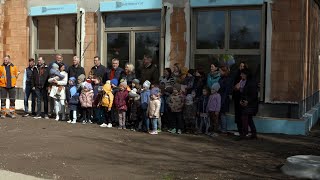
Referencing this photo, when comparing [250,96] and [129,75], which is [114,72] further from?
[250,96]

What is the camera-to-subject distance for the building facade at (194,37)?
38.2 feet

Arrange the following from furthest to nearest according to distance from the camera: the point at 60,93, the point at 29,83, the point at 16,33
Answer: the point at 16,33, the point at 29,83, the point at 60,93

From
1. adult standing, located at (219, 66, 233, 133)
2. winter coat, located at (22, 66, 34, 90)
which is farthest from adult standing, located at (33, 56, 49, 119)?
adult standing, located at (219, 66, 233, 133)

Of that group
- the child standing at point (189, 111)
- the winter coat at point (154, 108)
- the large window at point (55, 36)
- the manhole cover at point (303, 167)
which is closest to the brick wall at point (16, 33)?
the large window at point (55, 36)

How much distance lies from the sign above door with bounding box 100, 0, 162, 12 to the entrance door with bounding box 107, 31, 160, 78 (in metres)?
0.77

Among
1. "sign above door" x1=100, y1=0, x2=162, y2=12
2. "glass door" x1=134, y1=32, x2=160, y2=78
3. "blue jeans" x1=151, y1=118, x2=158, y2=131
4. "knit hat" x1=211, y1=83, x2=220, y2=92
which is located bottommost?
"blue jeans" x1=151, y1=118, x2=158, y2=131

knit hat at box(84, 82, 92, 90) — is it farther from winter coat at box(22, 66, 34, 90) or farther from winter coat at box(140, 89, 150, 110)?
winter coat at box(22, 66, 34, 90)

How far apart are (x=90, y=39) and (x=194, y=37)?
3.66 m

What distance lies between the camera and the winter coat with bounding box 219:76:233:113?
11031mm

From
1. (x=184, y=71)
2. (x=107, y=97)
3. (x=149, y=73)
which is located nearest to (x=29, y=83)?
(x=107, y=97)

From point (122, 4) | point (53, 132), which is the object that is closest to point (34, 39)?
point (122, 4)

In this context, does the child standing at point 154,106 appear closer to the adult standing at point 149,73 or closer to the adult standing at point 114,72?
the adult standing at point 149,73

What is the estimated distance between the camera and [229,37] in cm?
1262

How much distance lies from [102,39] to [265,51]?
17.6 ft
